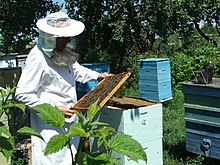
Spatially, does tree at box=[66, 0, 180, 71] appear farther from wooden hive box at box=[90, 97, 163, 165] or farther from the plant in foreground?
the plant in foreground

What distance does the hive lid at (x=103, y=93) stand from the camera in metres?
1.70

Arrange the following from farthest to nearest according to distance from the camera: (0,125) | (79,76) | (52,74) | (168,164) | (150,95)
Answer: (150,95)
(168,164)
(79,76)
(52,74)
(0,125)

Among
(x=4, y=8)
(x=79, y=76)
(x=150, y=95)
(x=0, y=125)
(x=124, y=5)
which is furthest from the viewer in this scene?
(x=4, y=8)

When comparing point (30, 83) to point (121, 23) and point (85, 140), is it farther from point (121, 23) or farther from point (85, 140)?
point (121, 23)

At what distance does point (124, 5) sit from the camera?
8.01 m

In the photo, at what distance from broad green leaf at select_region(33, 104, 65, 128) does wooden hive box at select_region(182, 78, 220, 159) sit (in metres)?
2.04

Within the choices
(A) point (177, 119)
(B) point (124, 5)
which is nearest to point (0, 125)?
(A) point (177, 119)

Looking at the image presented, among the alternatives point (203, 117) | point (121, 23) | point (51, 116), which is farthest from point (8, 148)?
point (121, 23)

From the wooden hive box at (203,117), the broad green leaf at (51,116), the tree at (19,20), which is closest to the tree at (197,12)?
the tree at (19,20)

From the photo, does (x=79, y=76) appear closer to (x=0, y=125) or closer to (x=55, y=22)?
(x=55, y=22)

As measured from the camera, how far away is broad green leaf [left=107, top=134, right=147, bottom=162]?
2.19ft

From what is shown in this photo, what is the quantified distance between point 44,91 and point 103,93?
0.38 m

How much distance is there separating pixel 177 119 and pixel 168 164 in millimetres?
1688

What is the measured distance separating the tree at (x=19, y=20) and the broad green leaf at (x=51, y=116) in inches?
354
